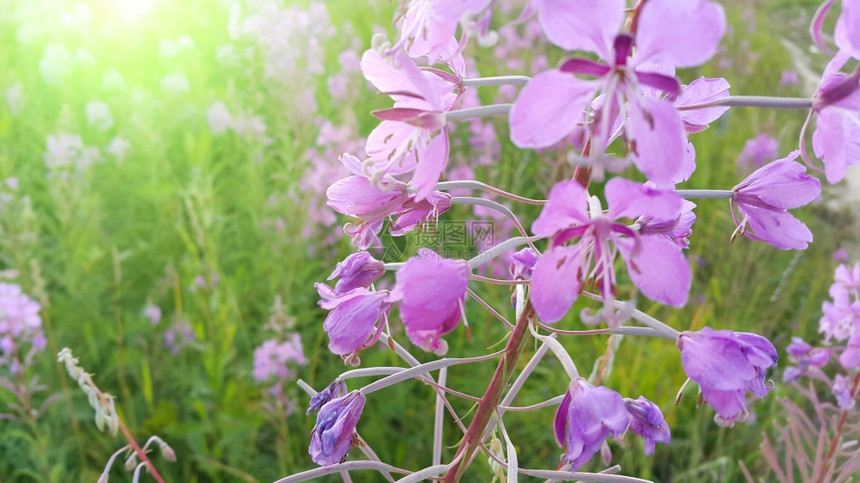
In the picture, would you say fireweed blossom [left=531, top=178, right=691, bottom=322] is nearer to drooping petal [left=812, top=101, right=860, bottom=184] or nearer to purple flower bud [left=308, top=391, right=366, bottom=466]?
drooping petal [left=812, top=101, right=860, bottom=184]

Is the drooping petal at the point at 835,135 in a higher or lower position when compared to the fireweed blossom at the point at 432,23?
lower

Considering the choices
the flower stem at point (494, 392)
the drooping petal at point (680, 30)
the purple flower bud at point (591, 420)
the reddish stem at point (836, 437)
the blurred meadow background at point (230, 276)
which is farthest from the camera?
the blurred meadow background at point (230, 276)

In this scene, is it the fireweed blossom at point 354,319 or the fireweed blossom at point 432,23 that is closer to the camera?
the fireweed blossom at point 432,23

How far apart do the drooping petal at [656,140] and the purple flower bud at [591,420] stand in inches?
11.6

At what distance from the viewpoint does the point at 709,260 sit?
439cm

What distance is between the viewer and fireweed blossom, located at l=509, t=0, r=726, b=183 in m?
0.73

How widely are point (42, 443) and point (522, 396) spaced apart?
6.78ft

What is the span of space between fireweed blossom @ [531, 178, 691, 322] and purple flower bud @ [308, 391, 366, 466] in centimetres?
42

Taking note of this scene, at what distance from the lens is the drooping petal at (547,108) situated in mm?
773

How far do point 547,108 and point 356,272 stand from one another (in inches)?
17.1

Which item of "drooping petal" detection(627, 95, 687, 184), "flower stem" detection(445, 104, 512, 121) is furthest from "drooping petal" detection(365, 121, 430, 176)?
"drooping petal" detection(627, 95, 687, 184)

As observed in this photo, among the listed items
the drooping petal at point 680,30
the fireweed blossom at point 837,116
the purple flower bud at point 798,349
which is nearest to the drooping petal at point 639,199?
the drooping petal at point 680,30

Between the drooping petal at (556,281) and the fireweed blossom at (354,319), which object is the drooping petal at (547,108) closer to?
the drooping petal at (556,281)

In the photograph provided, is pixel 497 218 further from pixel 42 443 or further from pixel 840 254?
pixel 840 254
